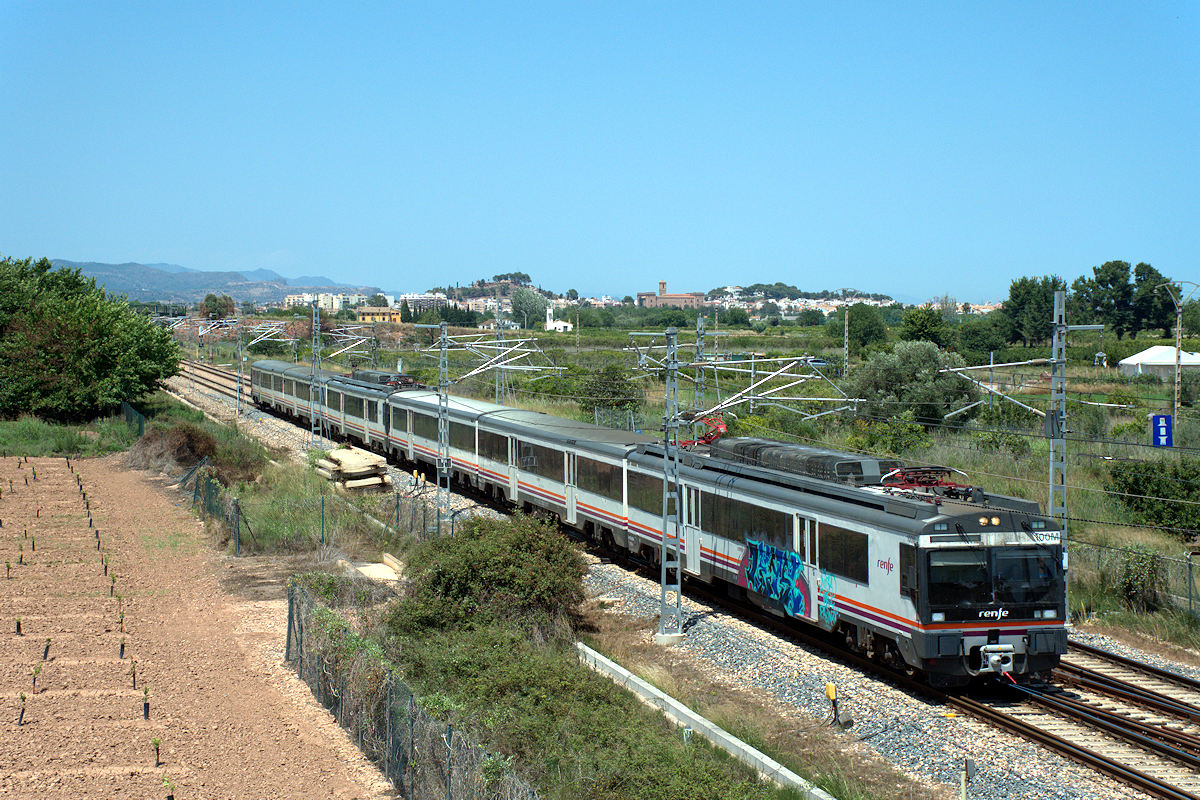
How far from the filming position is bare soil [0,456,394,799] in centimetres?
1145

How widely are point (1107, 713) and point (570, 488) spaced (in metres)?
14.2

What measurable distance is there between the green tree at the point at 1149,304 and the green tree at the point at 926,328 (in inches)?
731

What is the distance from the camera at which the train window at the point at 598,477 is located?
2250 cm

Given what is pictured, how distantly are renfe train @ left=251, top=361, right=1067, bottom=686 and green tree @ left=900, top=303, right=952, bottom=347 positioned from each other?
49864 millimetres

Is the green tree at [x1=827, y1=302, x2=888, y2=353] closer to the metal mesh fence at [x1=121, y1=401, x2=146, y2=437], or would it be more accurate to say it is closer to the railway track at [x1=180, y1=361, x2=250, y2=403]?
the railway track at [x1=180, y1=361, x2=250, y2=403]

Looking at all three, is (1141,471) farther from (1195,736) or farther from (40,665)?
(40,665)

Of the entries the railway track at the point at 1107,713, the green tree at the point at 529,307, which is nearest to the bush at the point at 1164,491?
the railway track at the point at 1107,713

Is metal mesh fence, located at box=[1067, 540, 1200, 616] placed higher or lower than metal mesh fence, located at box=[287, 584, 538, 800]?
lower

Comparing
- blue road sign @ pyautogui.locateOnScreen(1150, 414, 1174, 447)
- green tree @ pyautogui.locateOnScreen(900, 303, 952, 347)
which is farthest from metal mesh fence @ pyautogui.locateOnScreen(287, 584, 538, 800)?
green tree @ pyautogui.locateOnScreen(900, 303, 952, 347)

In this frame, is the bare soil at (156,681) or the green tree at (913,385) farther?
the green tree at (913,385)

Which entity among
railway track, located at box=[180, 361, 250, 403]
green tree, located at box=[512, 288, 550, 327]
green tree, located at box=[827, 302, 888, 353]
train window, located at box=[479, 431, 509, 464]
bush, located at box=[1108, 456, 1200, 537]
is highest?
green tree, located at box=[512, 288, 550, 327]

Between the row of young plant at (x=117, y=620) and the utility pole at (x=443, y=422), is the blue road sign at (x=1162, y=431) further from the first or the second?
the row of young plant at (x=117, y=620)

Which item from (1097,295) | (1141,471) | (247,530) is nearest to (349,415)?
(247,530)

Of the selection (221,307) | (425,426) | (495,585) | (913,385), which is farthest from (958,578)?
(221,307)
